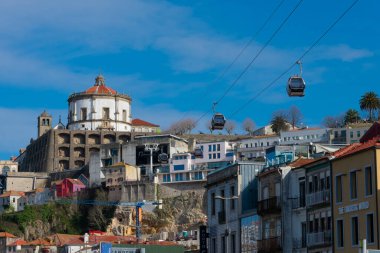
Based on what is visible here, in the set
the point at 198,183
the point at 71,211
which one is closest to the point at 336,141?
the point at 198,183

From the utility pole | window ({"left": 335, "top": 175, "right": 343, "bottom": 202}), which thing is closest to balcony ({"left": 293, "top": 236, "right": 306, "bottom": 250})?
window ({"left": 335, "top": 175, "right": 343, "bottom": 202})

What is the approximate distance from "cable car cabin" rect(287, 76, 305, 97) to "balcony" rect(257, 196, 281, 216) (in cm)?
1375

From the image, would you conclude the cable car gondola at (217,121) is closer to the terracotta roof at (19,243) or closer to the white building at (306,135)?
the terracotta roof at (19,243)

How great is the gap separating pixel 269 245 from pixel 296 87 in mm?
16424

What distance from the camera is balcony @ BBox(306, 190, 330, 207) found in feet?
188

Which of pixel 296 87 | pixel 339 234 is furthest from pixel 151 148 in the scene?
pixel 296 87

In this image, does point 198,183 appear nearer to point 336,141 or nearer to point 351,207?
point 336,141

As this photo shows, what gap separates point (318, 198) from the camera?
5834 cm

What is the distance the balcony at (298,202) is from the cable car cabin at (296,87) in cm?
1181

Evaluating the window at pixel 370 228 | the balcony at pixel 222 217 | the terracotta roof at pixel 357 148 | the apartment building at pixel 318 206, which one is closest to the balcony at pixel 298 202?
the apartment building at pixel 318 206

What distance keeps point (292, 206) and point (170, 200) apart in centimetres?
10332

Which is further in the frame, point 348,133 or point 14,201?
point 14,201

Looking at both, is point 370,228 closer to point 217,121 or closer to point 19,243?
point 217,121

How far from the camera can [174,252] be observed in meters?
99.3
